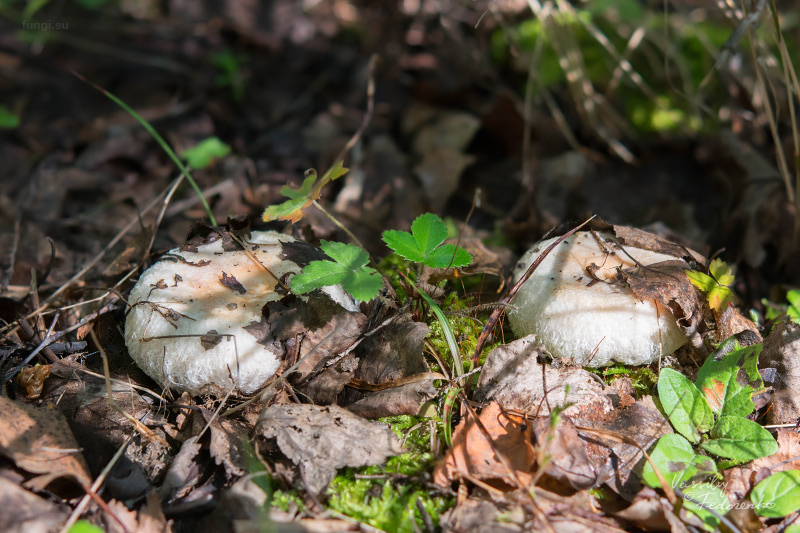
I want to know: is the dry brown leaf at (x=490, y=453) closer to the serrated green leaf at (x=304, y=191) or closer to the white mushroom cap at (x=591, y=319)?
the white mushroom cap at (x=591, y=319)

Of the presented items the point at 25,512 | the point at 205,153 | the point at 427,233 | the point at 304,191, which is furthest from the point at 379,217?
the point at 25,512

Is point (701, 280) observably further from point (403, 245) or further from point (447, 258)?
point (403, 245)

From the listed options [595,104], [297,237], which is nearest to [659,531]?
[297,237]

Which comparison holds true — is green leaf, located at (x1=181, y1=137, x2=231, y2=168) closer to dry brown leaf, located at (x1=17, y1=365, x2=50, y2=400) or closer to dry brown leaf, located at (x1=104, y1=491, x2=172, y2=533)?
dry brown leaf, located at (x1=17, y1=365, x2=50, y2=400)

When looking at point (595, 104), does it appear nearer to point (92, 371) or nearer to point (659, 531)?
point (659, 531)

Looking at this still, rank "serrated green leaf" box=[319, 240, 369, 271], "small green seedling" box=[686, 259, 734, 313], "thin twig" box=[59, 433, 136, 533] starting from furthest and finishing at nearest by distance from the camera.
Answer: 1. "small green seedling" box=[686, 259, 734, 313]
2. "serrated green leaf" box=[319, 240, 369, 271]
3. "thin twig" box=[59, 433, 136, 533]

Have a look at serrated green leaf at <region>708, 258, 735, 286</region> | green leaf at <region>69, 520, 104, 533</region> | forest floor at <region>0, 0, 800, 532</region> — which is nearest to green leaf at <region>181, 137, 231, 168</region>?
forest floor at <region>0, 0, 800, 532</region>

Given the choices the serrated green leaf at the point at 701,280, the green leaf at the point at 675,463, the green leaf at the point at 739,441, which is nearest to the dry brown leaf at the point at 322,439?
the green leaf at the point at 675,463
